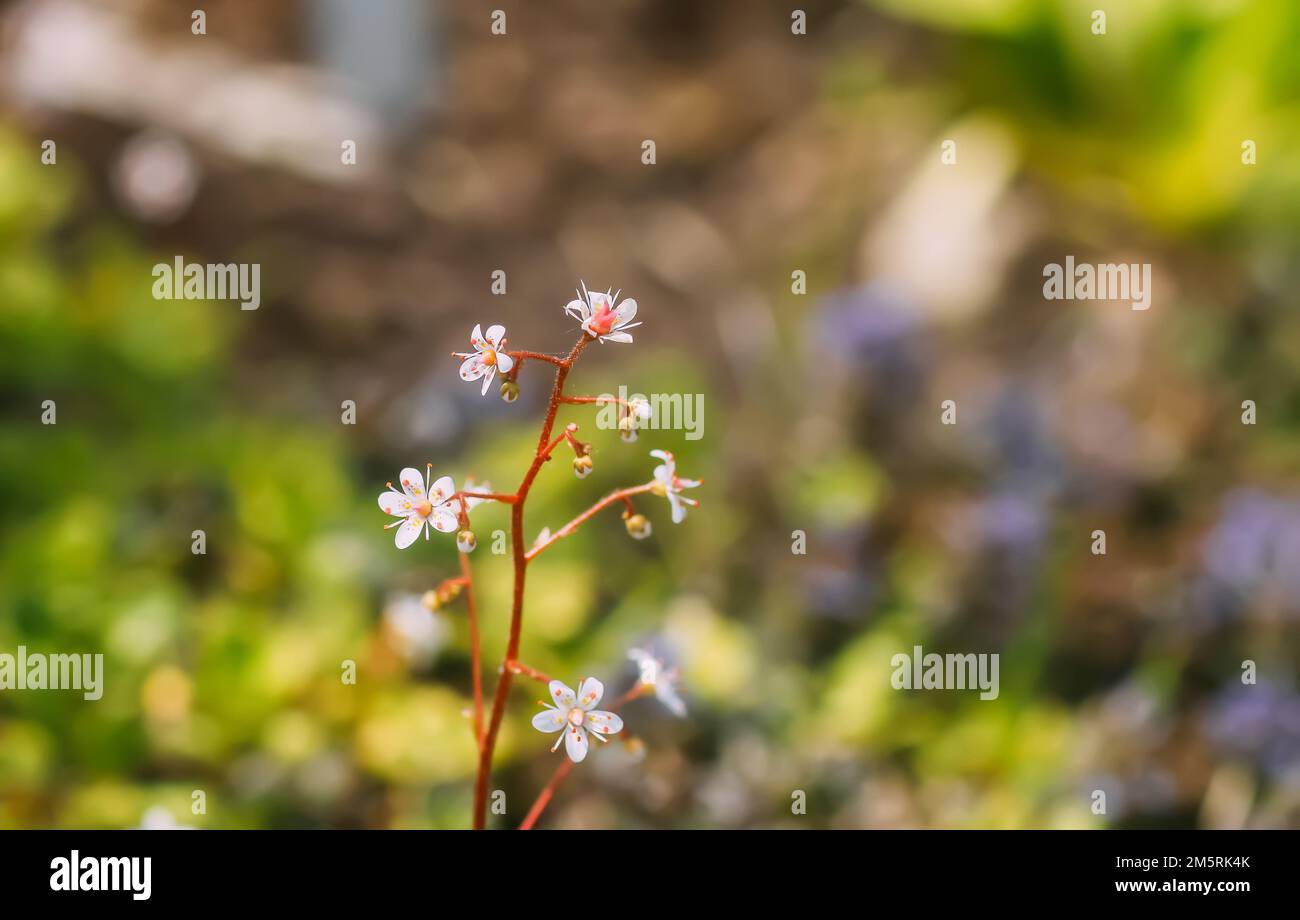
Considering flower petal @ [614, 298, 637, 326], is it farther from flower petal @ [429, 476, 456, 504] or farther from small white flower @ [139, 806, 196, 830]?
small white flower @ [139, 806, 196, 830]

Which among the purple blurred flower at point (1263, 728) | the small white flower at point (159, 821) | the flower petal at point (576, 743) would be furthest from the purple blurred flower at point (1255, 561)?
the small white flower at point (159, 821)

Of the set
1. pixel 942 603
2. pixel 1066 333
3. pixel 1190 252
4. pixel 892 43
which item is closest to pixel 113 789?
pixel 942 603

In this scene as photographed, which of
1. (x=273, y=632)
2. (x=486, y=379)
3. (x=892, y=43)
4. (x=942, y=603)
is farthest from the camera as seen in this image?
(x=892, y=43)

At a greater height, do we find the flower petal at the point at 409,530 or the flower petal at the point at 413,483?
the flower petal at the point at 413,483

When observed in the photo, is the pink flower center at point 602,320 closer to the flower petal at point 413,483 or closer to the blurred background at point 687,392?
the flower petal at point 413,483

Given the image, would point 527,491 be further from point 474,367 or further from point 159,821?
point 159,821

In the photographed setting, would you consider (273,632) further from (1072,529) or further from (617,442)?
(1072,529)
